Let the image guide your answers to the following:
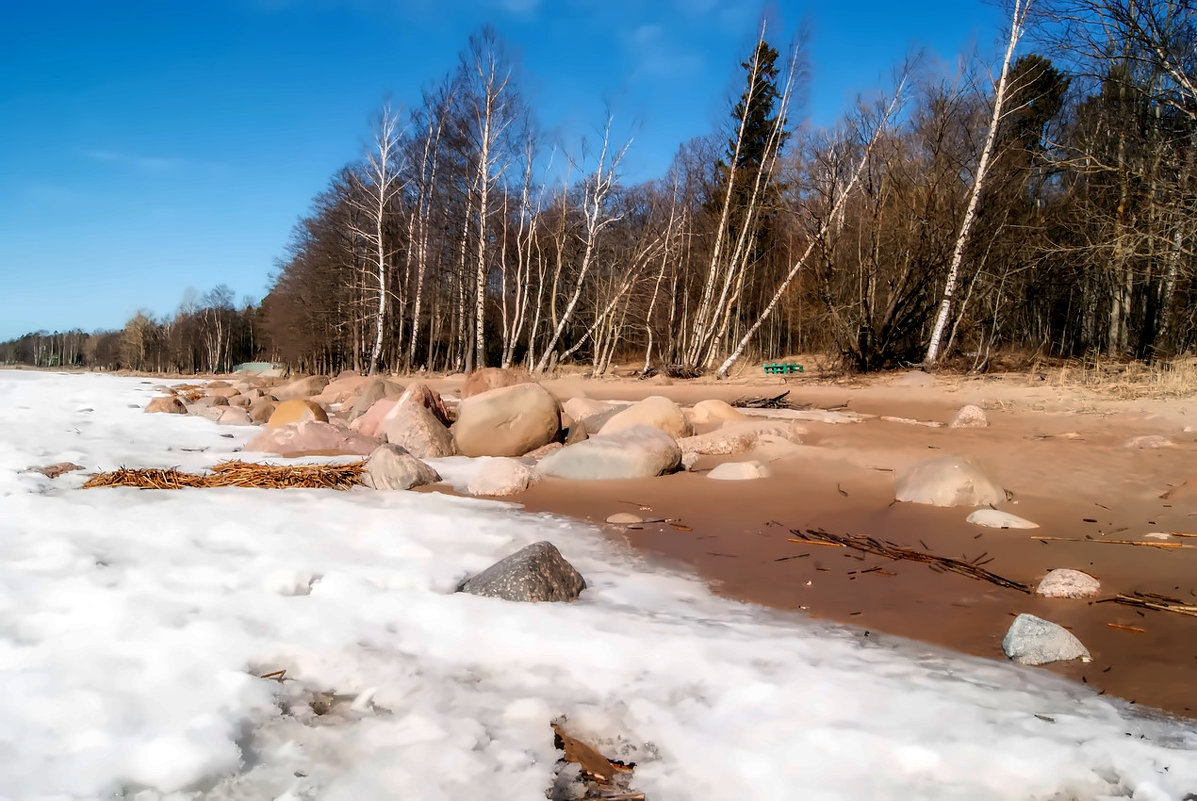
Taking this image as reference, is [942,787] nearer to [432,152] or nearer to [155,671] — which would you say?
[155,671]

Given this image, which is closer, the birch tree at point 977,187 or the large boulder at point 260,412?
the large boulder at point 260,412

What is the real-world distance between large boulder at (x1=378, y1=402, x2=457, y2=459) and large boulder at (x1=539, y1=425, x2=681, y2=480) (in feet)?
4.79

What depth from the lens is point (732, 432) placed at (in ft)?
23.9

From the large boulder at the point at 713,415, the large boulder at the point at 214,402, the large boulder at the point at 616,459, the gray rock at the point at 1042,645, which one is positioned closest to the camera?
the gray rock at the point at 1042,645

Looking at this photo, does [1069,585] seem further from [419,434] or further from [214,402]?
[214,402]

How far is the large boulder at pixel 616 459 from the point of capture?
19.7 ft

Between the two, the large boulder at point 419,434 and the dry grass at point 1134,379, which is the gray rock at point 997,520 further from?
the dry grass at point 1134,379

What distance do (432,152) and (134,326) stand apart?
5714cm

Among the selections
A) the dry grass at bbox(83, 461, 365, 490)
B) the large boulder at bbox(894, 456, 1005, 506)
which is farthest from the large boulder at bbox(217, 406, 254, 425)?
the large boulder at bbox(894, 456, 1005, 506)

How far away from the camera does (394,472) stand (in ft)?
18.6

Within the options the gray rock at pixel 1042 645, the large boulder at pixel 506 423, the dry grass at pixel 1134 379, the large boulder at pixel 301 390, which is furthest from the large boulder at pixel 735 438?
the large boulder at pixel 301 390

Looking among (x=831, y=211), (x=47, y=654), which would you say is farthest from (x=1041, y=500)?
(x=831, y=211)

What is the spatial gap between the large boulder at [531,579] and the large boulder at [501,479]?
2.19 meters

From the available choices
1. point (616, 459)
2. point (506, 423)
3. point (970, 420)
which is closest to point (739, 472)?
point (616, 459)
